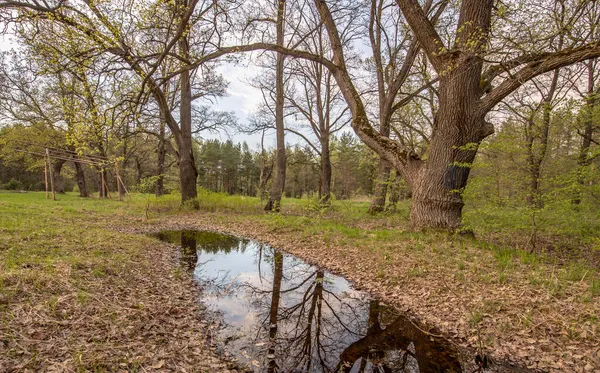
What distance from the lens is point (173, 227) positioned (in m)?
11.1

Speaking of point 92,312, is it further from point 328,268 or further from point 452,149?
point 452,149

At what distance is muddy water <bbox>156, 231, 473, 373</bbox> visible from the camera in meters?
3.34

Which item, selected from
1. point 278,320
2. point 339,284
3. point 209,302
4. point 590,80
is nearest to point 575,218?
point 339,284

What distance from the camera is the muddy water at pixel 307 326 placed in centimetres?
334

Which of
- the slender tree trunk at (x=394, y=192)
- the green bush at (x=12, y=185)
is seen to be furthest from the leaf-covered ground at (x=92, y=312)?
the green bush at (x=12, y=185)

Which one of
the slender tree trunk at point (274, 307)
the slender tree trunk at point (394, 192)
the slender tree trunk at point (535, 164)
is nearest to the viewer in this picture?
the slender tree trunk at point (274, 307)

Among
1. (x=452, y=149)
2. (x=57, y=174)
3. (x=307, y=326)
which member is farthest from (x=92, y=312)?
(x=57, y=174)

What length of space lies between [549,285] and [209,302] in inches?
218

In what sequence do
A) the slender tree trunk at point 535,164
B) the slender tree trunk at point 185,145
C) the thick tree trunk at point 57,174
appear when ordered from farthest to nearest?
the thick tree trunk at point 57,174 → the slender tree trunk at point 185,145 → the slender tree trunk at point 535,164

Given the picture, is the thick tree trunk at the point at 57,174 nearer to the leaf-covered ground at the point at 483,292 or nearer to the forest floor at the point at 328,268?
the forest floor at the point at 328,268

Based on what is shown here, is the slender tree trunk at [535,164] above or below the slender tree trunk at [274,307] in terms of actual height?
above

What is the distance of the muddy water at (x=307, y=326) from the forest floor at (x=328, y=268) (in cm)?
37

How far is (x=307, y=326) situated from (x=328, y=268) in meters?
2.69

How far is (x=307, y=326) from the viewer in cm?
418
